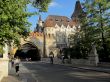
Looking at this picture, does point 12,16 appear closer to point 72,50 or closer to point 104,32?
point 104,32

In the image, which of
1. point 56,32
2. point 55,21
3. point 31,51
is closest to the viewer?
point 31,51

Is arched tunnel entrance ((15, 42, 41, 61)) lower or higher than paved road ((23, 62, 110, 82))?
higher

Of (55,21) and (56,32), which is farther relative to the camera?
(55,21)

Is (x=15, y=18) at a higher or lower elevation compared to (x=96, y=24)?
lower

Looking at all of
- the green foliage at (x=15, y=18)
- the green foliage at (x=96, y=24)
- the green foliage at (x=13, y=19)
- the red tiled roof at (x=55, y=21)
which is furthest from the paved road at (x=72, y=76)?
the red tiled roof at (x=55, y=21)

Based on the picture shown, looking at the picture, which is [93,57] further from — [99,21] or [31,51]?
[31,51]

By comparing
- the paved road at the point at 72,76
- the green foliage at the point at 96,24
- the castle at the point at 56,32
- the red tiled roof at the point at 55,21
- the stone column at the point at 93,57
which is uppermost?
the red tiled roof at the point at 55,21

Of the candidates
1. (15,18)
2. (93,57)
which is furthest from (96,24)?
(15,18)

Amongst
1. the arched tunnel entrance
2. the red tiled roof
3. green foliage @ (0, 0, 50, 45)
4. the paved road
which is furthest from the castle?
green foliage @ (0, 0, 50, 45)

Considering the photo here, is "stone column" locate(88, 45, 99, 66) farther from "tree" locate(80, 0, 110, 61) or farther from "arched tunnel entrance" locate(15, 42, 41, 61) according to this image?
"arched tunnel entrance" locate(15, 42, 41, 61)

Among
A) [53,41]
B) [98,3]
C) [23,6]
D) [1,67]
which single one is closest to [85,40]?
[98,3]

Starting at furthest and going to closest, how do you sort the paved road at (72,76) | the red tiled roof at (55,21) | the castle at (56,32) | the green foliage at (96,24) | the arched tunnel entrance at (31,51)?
the red tiled roof at (55,21) < the castle at (56,32) < the arched tunnel entrance at (31,51) < the green foliage at (96,24) < the paved road at (72,76)

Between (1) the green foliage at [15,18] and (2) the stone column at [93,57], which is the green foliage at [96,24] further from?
(1) the green foliage at [15,18]

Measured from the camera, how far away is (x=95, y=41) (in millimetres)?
47531
